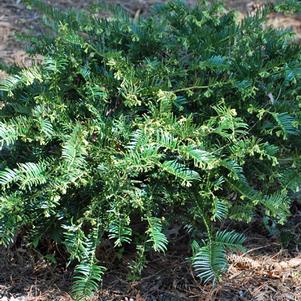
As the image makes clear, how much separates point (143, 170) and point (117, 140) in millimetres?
173

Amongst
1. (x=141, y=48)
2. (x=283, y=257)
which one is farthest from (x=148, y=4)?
(x=283, y=257)

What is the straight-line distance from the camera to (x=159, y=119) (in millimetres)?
2525

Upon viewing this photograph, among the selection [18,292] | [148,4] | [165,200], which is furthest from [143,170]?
[148,4]

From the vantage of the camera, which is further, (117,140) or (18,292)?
(18,292)

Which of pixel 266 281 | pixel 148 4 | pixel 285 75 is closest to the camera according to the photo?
pixel 285 75

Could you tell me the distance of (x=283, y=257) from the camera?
120 inches

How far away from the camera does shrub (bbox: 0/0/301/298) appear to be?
8.07 ft

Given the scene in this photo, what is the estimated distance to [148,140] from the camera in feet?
8.06

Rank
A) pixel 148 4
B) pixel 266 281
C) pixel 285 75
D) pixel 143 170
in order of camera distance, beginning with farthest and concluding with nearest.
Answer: pixel 148 4 → pixel 266 281 → pixel 285 75 → pixel 143 170

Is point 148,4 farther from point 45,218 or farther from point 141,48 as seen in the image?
point 45,218

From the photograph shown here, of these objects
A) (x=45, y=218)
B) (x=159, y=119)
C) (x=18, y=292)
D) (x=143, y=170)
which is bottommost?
(x=18, y=292)

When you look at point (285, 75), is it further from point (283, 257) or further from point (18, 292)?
point (18, 292)

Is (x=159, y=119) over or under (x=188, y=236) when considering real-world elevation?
over

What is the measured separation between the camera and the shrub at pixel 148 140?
2.46 meters
